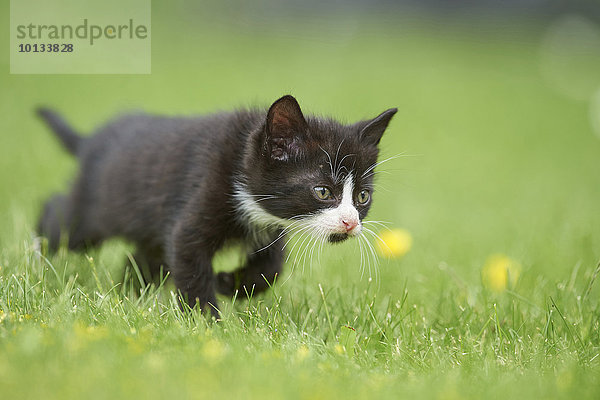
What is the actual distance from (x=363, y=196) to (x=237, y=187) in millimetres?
582

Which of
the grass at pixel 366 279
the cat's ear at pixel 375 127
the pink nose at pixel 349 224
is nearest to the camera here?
the grass at pixel 366 279

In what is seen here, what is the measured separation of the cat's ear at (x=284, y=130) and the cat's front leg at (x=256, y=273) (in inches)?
21.0

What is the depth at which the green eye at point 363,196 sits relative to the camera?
2982mm

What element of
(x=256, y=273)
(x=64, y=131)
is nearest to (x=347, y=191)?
(x=256, y=273)

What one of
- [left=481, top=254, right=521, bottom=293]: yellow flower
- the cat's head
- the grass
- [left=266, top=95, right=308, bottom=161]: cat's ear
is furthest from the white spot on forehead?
[left=481, top=254, right=521, bottom=293]: yellow flower

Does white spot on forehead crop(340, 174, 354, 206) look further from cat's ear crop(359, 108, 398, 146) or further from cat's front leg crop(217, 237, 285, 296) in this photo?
cat's front leg crop(217, 237, 285, 296)

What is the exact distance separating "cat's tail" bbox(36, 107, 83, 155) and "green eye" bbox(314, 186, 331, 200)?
2.06 m

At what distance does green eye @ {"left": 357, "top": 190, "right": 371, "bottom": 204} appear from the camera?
298 cm

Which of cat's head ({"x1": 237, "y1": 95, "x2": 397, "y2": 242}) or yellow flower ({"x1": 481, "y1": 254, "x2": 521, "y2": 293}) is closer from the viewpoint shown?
cat's head ({"x1": 237, "y1": 95, "x2": 397, "y2": 242})

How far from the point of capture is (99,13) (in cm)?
825

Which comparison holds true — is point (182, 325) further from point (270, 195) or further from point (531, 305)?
point (531, 305)

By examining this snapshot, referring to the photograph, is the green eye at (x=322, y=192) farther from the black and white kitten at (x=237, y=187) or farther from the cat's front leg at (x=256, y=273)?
the cat's front leg at (x=256, y=273)

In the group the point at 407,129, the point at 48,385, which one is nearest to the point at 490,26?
the point at 407,129

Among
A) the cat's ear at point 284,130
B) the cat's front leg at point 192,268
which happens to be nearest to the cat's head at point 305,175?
the cat's ear at point 284,130
